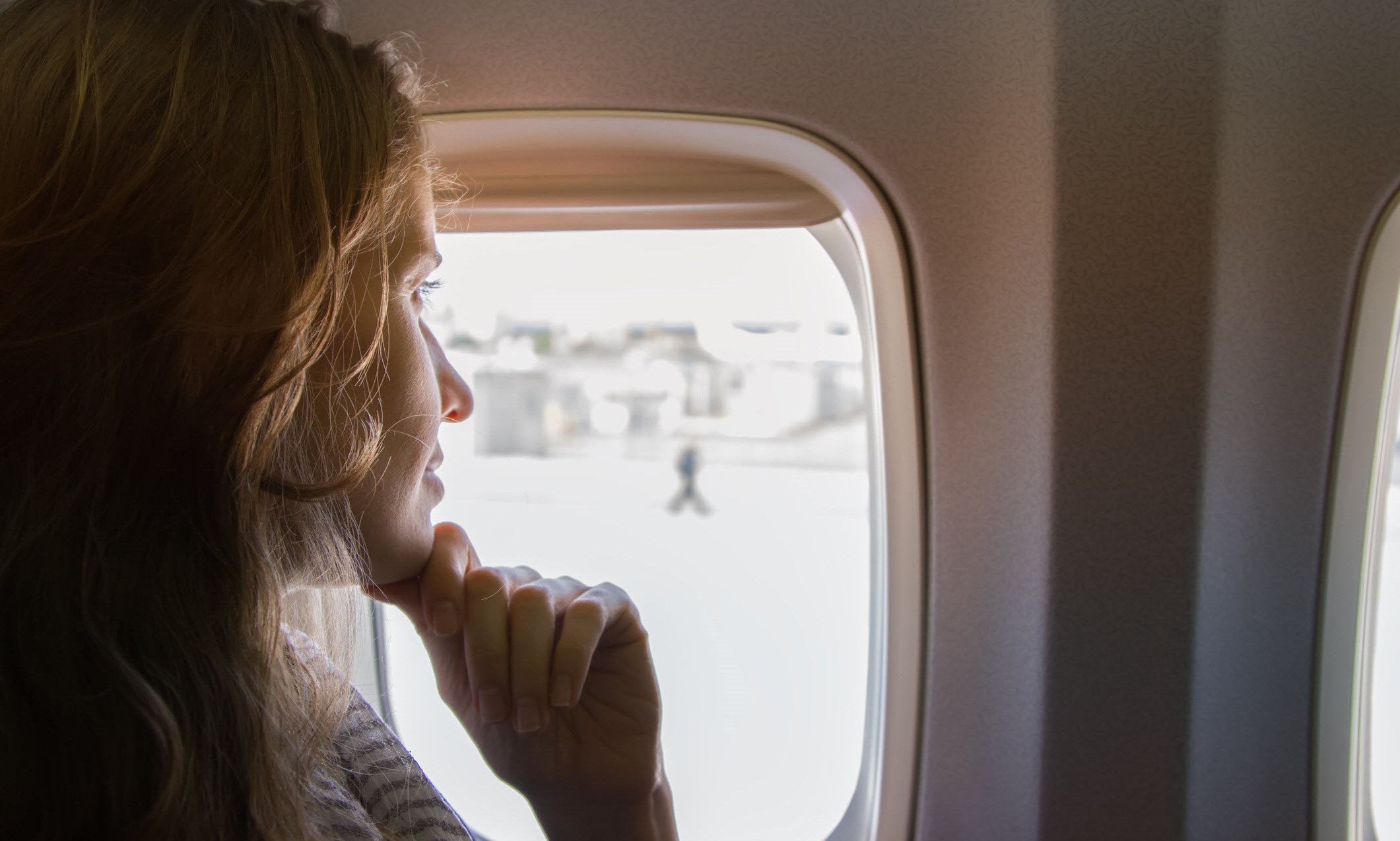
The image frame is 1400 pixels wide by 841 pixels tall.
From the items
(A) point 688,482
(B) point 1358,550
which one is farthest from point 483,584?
(B) point 1358,550

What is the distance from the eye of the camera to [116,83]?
59 cm

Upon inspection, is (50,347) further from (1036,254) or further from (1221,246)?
(1221,246)

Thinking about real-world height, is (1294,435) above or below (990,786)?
above

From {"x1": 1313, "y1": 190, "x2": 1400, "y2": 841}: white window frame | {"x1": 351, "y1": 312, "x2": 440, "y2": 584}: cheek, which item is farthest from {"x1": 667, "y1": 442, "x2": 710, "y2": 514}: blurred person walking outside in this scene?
{"x1": 1313, "y1": 190, "x2": 1400, "y2": 841}: white window frame

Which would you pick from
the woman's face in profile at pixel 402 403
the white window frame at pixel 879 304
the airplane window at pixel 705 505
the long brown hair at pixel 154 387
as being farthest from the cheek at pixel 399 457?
the airplane window at pixel 705 505

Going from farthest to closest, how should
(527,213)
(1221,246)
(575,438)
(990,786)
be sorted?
(575,438) → (527,213) → (990,786) → (1221,246)

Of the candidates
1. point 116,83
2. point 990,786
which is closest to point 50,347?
point 116,83

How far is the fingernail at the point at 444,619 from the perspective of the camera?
0.87m

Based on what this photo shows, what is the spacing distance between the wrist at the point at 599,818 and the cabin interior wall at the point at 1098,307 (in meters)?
0.42

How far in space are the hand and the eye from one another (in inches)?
10.0

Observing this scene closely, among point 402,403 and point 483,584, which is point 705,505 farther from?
point 402,403

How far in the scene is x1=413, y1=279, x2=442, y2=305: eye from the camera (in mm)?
892

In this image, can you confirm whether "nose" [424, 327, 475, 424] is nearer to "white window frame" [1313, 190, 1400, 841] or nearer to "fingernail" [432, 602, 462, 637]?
"fingernail" [432, 602, 462, 637]

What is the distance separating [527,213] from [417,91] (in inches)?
18.6
